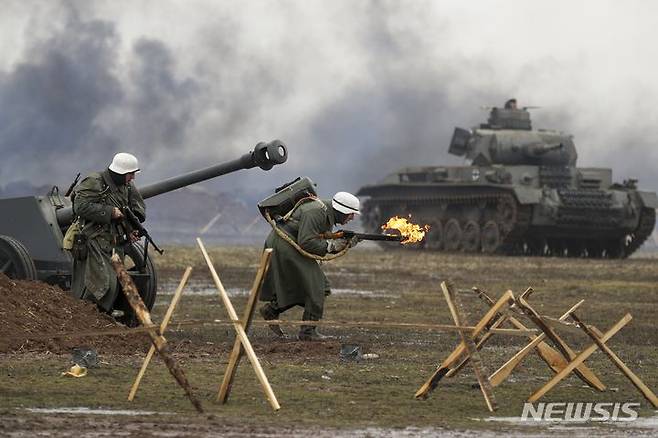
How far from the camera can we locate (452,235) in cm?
5203

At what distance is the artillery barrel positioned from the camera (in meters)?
19.0

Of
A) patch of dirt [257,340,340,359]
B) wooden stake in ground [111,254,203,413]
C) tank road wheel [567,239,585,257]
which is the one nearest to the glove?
patch of dirt [257,340,340,359]

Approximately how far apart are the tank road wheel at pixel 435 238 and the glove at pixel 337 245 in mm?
35631

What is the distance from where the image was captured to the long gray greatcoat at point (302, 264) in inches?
663

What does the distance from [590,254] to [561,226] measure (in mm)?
3260

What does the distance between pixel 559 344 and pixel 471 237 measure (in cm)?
3884

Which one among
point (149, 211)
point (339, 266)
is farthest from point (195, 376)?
point (149, 211)

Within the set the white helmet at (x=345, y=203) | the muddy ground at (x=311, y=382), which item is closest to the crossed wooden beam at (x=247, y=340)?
the muddy ground at (x=311, y=382)

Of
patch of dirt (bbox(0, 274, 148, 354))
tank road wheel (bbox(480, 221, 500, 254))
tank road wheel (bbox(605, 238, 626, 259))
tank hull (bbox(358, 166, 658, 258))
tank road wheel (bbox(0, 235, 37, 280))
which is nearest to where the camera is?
patch of dirt (bbox(0, 274, 148, 354))

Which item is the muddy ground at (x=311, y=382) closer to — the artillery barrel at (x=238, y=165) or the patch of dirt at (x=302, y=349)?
the patch of dirt at (x=302, y=349)

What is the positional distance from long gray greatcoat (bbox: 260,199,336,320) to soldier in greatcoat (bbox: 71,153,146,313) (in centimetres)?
164

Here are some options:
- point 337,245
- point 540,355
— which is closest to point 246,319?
point 540,355

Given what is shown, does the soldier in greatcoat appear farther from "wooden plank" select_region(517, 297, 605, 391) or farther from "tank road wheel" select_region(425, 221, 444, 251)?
"tank road wheel" select_region(425, 221, 444, 251)

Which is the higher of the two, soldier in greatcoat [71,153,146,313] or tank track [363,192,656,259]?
soldier in greatcoat [71,153,146,313]
